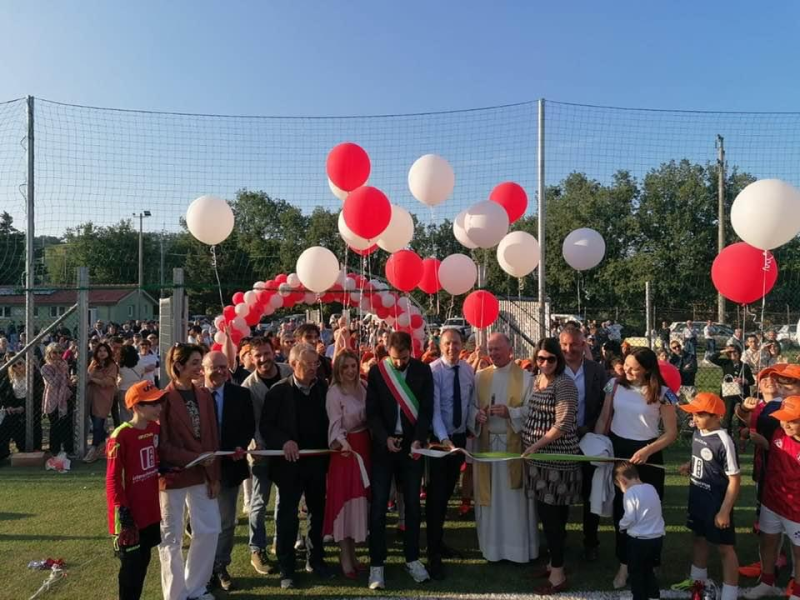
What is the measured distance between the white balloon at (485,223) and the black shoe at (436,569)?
3.78 meters

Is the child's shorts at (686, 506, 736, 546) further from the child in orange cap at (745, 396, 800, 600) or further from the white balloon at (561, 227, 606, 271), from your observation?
the white balloon at (561, 227, 606, 271)

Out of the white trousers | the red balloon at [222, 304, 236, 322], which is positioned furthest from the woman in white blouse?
the red balloon at [222, 304, 236, 322]

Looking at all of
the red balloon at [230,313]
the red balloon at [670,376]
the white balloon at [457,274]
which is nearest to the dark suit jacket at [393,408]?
the red balloon at [670,376]

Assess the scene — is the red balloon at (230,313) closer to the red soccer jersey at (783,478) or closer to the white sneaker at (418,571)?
the white sneaker at (418,571)

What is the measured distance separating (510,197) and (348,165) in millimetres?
2131

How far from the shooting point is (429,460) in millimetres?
4242

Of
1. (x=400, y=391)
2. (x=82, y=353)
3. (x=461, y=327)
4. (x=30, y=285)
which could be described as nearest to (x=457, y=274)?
(x=400, y=391)

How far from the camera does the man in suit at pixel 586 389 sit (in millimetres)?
4406

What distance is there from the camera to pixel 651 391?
3906 mm

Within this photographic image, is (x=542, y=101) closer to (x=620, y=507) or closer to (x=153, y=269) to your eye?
(x=620, y=507)

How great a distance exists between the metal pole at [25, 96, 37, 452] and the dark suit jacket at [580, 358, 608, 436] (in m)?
6.80

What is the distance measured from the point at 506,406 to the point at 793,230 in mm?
3265

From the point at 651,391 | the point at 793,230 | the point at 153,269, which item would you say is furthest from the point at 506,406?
the point at 153,269

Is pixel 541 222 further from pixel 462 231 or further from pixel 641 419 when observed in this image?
pixel 641 419
